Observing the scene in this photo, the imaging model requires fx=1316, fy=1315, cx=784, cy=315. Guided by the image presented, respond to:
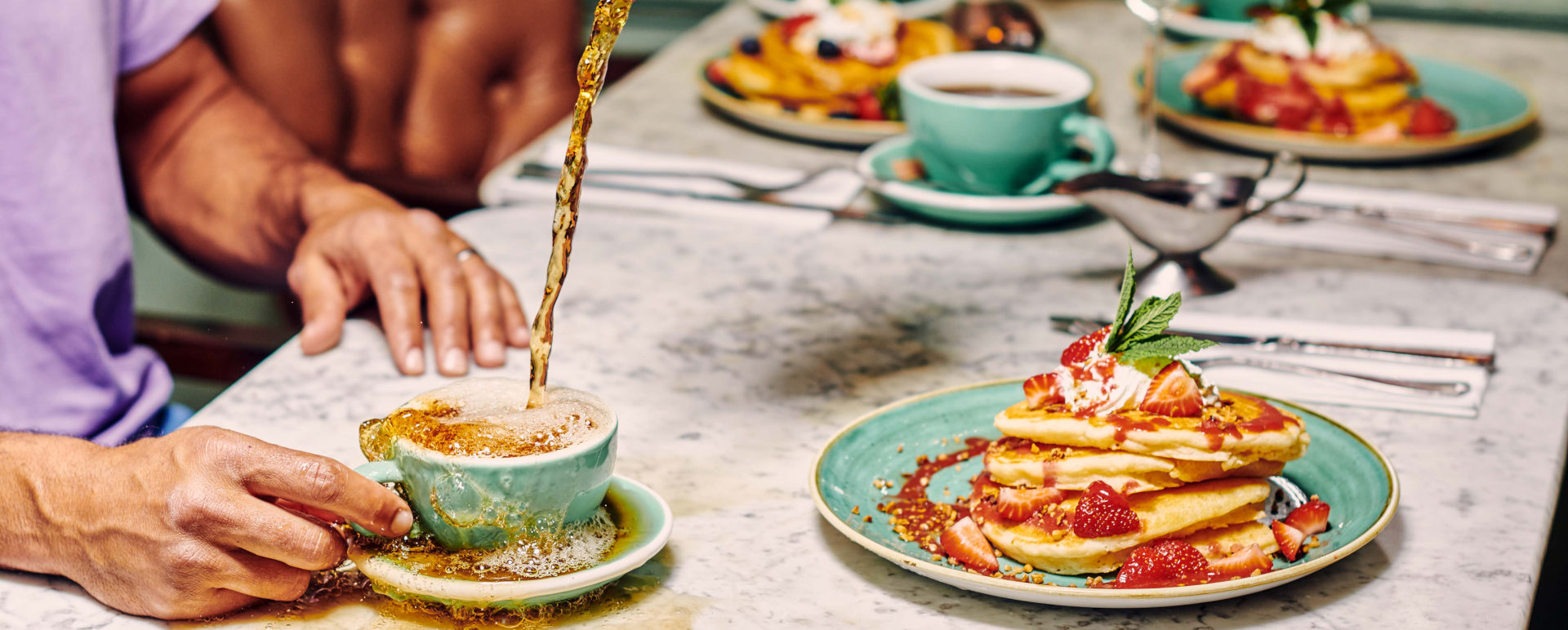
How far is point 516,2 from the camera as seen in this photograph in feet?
8.68

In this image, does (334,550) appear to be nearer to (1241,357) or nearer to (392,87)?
(1241,357)

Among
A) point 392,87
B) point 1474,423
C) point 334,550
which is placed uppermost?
point 334,550

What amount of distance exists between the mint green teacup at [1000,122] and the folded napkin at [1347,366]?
1.21ft

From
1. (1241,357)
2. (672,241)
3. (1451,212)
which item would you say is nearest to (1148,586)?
(1241,357)

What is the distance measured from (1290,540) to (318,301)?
0.91m

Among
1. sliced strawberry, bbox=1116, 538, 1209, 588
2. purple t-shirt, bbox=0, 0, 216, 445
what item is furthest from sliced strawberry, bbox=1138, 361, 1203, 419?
purple t-shirt, bbox=0, 0, 216, 445

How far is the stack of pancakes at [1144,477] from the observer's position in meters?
0.86

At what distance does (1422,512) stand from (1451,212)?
0.74 meters

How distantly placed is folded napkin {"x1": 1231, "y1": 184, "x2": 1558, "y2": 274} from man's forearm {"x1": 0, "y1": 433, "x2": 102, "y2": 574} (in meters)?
1.25

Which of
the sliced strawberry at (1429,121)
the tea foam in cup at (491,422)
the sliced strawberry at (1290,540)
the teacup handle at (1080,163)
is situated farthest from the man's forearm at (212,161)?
the sliced strawberry at (1429,121)

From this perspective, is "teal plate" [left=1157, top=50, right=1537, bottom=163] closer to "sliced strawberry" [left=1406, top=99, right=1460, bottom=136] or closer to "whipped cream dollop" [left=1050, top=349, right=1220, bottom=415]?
"sliced strawberry" [left=1406, top=99, right=1460, bottom=136]

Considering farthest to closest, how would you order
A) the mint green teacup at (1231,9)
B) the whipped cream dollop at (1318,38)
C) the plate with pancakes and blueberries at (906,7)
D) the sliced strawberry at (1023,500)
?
the mint green teacup at (1231,9) → the plate with pancakes and blueberries at (906,7) → the whipped cream dollop at (1318,38) → the sliced strawberry at (1023,500)

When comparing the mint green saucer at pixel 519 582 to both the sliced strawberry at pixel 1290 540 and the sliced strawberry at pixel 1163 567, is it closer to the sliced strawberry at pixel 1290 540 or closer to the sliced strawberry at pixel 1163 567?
the sliced strawberry at pixel 1163 567

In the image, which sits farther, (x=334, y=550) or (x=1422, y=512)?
(x=1422, y=512)
